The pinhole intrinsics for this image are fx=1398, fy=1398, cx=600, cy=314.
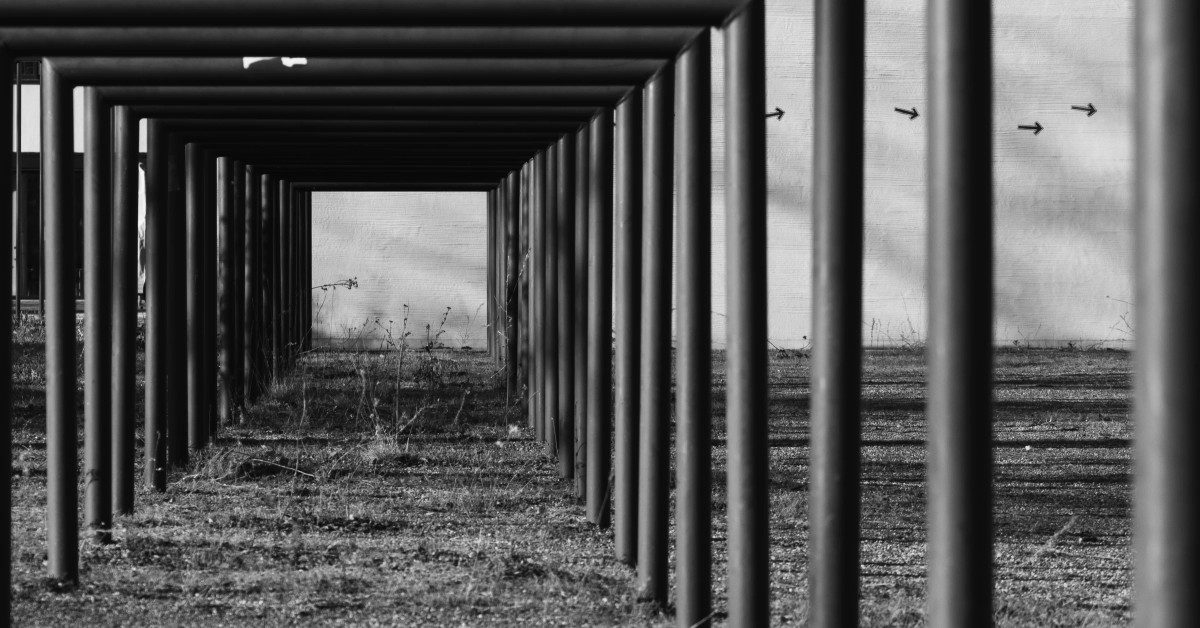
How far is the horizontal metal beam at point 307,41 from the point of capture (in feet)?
14.0

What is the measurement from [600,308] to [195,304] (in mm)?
3504

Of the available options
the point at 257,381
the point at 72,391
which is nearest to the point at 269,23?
the point at 72,391

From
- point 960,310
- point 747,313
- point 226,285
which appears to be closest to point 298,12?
point 747,313

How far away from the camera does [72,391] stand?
5.20 m

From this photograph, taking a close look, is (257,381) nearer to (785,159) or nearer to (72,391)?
(72,391)

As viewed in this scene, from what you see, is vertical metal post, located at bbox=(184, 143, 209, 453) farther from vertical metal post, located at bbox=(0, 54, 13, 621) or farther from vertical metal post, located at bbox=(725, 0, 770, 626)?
vertical metal post, located at bbox=(725, 0, 770, 626)

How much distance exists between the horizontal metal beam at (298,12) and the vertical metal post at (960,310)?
58.6 inches

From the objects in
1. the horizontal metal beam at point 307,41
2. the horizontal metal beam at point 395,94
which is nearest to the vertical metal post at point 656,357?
the horizontal metal beam at point 307,41

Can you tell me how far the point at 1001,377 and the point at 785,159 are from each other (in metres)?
5.88

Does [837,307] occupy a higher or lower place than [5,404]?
higher

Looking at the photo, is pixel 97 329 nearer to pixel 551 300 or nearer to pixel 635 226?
pixel 635 226

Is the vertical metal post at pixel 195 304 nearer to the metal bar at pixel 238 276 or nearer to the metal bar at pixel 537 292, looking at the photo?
the metal bar at pixel 238 276

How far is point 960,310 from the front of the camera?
101 inches

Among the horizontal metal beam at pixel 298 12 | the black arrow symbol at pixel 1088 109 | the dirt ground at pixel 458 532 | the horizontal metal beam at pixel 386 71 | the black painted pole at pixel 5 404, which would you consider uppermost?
the black arrow symbol at pixel 1088 109
